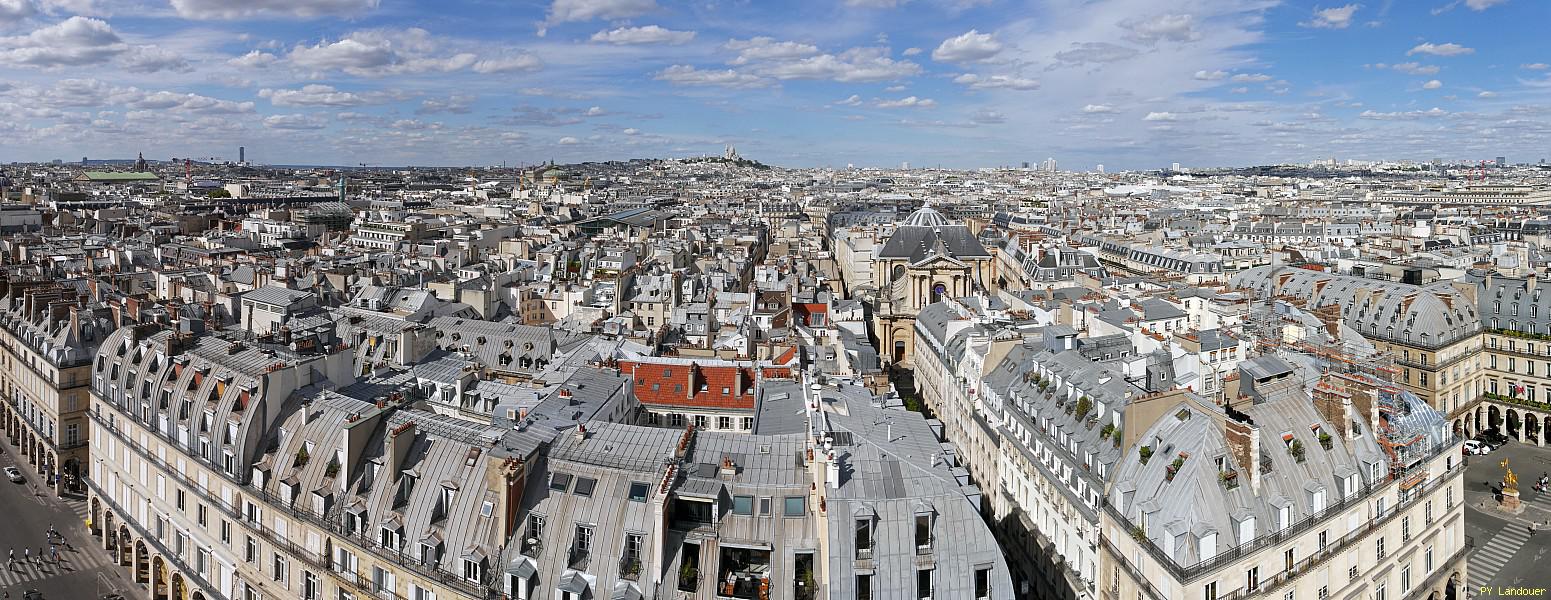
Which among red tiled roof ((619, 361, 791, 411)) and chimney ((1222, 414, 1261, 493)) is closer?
chimney ((1222, 414, 1261, 493))

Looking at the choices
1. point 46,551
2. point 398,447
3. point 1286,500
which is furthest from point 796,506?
point 46,551

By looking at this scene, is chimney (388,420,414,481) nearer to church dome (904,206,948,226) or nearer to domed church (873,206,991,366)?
domed church (873,206,991,366)

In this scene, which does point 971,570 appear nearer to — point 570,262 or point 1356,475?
point 1356,475

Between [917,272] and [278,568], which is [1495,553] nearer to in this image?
[278,568]

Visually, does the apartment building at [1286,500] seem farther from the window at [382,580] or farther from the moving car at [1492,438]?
the moving car at [1492,438]

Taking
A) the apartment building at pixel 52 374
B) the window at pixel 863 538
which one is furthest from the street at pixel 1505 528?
the apartment building at pixel 52 374

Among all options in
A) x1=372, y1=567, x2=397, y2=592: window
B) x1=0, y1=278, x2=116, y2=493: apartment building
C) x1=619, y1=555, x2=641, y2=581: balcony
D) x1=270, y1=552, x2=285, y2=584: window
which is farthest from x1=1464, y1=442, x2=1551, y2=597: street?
x1=0, y1=278, x2=116, y2=493: apartment building
